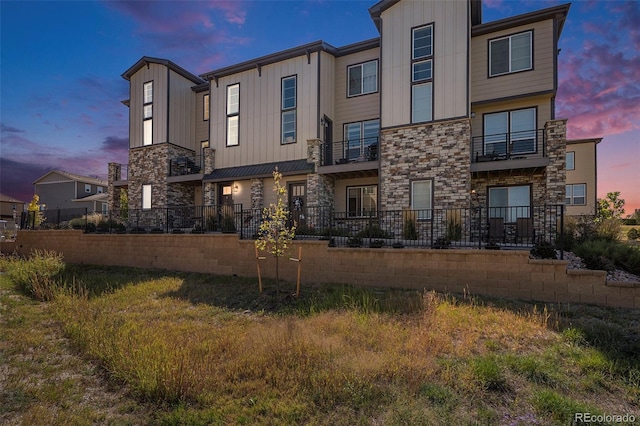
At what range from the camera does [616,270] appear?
7.68 metres

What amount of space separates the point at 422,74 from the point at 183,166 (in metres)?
14.3

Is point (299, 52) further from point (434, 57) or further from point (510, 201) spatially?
point (510, 201)

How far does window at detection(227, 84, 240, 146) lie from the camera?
17.3 m

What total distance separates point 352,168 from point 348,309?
8626 millimetres

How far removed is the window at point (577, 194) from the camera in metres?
21.8

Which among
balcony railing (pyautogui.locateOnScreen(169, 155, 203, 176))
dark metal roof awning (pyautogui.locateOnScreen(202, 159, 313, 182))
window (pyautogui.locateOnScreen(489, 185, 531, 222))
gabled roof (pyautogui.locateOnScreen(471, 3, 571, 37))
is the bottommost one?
window (pyautogui.locateOnScreen(489, 185, 531, 222))

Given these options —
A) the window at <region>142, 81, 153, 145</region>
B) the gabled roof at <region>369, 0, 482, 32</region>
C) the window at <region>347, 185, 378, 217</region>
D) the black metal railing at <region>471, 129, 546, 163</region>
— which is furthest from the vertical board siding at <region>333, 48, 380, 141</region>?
the window at <region>142, 81, 153, 145</region>

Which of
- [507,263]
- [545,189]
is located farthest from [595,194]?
[507,263]

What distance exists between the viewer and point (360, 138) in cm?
1546

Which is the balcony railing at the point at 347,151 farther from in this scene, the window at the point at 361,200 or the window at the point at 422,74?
the window at the point at 422,74

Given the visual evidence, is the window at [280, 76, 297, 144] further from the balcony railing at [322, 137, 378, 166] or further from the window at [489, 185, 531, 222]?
the window at [489, 185, 531, 222]

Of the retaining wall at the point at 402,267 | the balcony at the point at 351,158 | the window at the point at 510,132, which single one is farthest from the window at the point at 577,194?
the retaining wall at the point at 402,267

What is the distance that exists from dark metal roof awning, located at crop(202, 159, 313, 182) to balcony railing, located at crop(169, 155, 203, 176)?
A: 8.95 ft

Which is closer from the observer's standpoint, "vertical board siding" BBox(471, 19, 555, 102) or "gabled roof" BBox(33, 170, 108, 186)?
"vertical board siding" BBox(471, 19, 555, 102)
